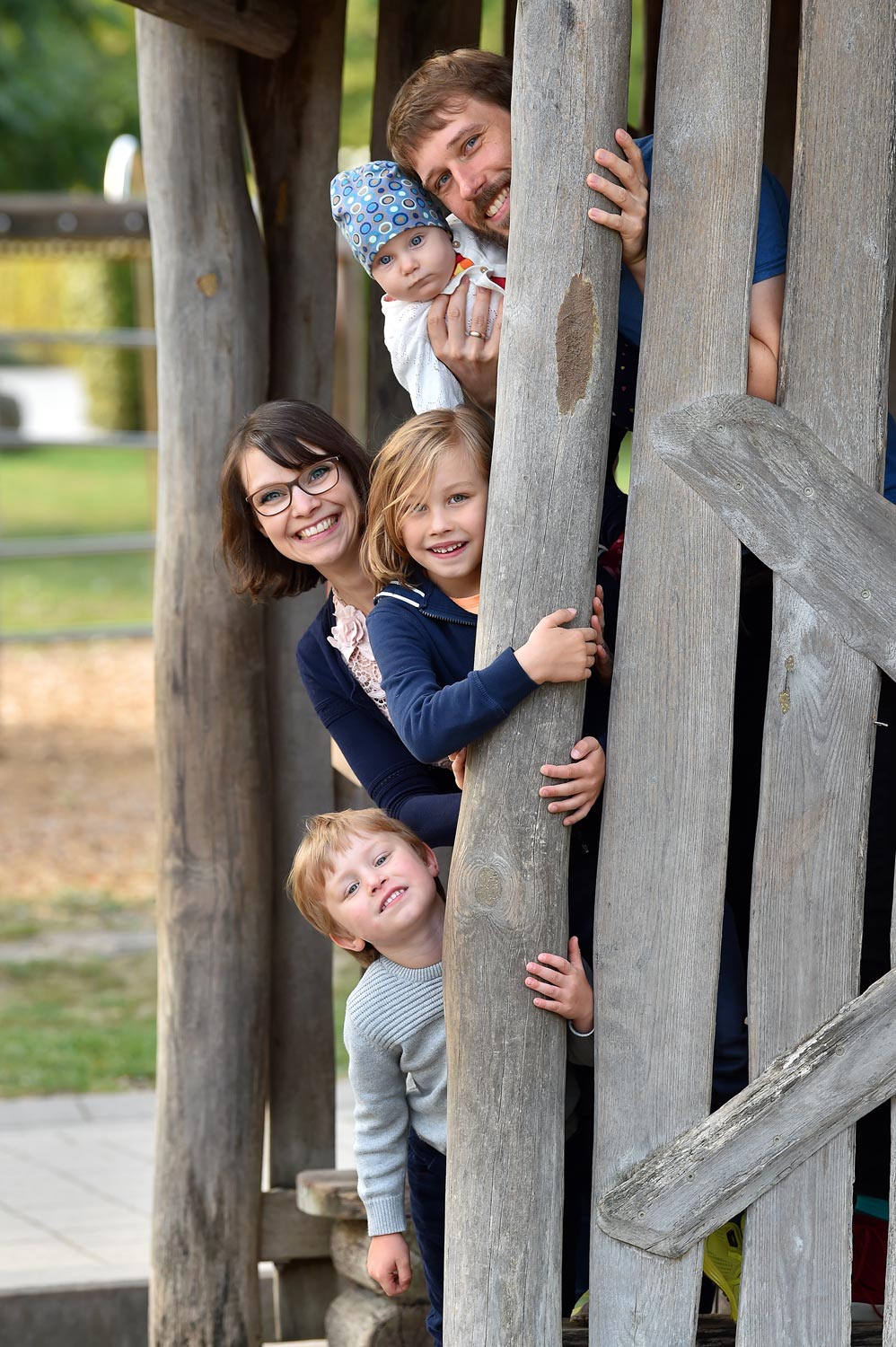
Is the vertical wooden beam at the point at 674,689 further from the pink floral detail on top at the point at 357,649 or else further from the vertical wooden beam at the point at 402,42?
the vertical wooden beam at the point at 402,42

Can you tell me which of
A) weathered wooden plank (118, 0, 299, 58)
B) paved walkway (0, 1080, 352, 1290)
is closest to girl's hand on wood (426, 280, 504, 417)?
weathered wooden plank (118, 0, 299, 58)

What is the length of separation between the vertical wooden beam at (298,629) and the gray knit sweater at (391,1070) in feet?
3.29

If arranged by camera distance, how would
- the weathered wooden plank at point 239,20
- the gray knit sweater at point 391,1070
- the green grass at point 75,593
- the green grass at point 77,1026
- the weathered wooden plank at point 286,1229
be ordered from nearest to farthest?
the gray knit sweater at point 391,1070 < the weathered wooden plank at point 239,20 < the weathered wooden plank at point 286,1229 < the green grass at point 77,1026 < the green grass at point 75,593

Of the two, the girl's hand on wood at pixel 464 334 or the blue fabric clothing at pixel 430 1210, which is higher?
the girl's hand on wood at pixel 464 334

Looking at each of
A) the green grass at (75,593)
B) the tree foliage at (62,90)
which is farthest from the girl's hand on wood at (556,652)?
the tree foliage at (62,90)

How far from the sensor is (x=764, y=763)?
89.4 inches

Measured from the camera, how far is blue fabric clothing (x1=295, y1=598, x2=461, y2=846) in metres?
2.62

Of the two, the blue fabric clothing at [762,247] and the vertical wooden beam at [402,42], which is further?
the vertical wooden beam at [402,42]

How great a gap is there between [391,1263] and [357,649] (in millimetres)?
1002

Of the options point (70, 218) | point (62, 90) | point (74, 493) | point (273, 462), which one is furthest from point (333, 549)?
point (74, 493)

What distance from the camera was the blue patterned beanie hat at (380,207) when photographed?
8.36ft

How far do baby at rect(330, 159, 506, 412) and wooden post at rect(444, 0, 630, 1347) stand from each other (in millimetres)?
325

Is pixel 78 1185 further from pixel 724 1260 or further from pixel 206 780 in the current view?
pixel 724 1260

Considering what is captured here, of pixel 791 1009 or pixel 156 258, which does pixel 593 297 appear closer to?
pixel 791 1009
